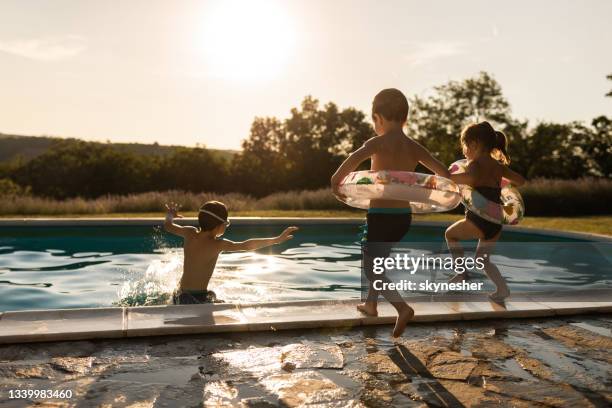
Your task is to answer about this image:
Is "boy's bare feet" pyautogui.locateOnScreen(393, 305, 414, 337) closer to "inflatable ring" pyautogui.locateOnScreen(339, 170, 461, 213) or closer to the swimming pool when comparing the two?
"inflatable ring" pyautogui.locateOnScreen(339, 170, 461, 213)

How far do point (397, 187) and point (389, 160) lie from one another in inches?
9.2

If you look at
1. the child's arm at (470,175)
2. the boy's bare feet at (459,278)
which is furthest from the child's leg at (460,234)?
the child's arm at (470,175)

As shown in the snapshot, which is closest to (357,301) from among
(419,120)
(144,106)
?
(144,106)

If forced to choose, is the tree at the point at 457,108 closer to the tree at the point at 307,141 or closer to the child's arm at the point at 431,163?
the tree at the point at 307,141

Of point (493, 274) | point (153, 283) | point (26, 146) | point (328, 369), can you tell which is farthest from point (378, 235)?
point (26, 146)

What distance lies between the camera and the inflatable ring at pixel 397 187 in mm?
4082

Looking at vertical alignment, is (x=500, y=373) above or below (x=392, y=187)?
below

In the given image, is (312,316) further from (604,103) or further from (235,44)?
(604,103)

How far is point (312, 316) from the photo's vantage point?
13.9ft

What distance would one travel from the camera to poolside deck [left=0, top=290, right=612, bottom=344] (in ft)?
12.4

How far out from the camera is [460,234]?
519 centimetres

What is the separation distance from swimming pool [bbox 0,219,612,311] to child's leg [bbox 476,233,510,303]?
2487 mm

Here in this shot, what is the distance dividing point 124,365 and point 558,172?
Result: 107 ft

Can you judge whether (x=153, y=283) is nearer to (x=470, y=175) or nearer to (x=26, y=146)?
(x=470, y=175)
